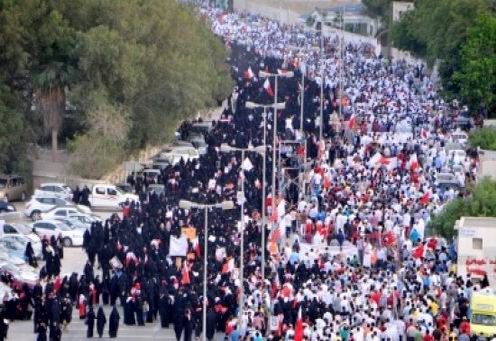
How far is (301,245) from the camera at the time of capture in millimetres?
57969

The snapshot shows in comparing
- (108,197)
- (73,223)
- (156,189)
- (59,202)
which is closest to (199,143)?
(108,197)

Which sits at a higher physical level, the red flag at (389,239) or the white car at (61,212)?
the red flag at (389,239)

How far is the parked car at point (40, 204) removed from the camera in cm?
6550

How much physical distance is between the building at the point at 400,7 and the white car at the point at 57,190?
47.4 meters

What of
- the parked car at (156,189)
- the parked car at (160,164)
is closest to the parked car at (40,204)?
the parked car at (156,189)

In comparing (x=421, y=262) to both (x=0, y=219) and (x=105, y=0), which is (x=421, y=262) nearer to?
(x=0, y=219)

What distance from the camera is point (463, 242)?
5628 cm

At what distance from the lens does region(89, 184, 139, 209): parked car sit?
224 ft

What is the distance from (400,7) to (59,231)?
59.6 m

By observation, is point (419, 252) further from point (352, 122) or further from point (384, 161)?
point (352, 122)

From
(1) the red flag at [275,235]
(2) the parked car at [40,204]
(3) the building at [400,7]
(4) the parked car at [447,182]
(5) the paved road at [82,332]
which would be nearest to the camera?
(5) the paved road at [82,332]

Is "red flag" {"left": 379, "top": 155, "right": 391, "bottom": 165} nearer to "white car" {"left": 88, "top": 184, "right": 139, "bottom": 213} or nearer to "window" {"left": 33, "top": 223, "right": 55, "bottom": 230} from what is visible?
"white car" {"left": 88, "top": 184, "right": 139, "bottom": 213}

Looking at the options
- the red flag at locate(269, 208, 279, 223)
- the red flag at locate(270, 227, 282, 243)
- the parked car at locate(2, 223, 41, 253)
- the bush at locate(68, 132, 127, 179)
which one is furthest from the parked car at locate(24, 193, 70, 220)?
the red flag at locate(270, 227, 282, 243)

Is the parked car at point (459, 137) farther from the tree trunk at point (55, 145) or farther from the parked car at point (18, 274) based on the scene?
the parked car at point (18, 274)
